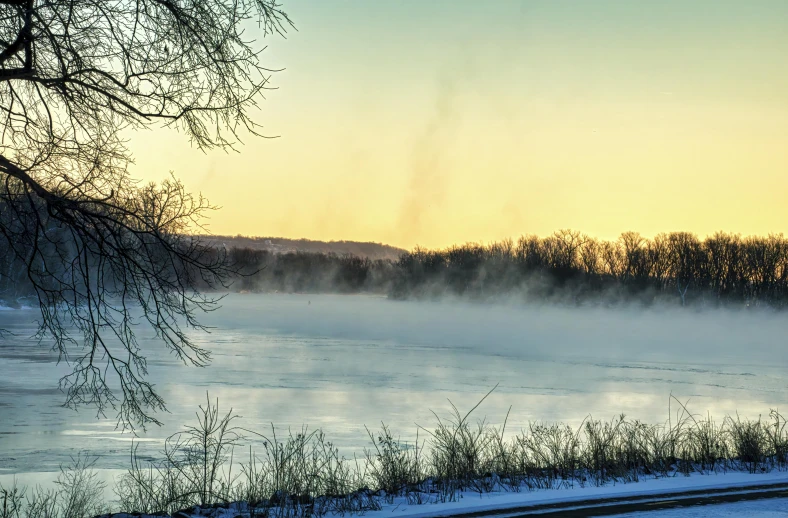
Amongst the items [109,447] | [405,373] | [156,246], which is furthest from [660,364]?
[156,246]

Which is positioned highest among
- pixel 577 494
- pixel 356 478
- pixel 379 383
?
pixel 577 494

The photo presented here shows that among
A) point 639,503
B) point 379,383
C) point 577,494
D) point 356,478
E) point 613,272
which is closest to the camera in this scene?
point 639,503

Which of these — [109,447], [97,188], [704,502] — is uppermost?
[97,188]

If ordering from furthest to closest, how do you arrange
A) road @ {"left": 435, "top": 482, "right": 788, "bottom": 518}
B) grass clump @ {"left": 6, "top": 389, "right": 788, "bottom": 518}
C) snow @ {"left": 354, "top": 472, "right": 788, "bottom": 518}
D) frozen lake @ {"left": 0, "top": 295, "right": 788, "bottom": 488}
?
1. frozen lake @ {"left": 0, "top": 295, "right": 788, "bottom": 488}
2. grass clump @ {"left": 6, "top": 389, "right": 788, "bottom": 518}
3. snow @ {"left": 354, "top": 472, "right": 788, "bottom": 518}
4. road @ {"left": 435, "top": 482, "right": 788, "bottom": 518}

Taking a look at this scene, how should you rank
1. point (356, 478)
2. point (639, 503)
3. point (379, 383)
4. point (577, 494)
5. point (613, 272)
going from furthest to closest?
point (613, 272), point (379, 383), point (356, 478), point (577, 494), point (639, 503)

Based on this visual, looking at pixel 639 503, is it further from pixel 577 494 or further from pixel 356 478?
pixel 356 478

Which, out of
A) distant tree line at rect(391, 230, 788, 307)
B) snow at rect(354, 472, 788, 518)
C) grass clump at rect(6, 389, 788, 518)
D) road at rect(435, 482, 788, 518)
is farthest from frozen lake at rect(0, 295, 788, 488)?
distant tree line at rect(391, 230, 788, 307)

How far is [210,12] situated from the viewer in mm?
8461

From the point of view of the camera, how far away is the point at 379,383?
27203 mm

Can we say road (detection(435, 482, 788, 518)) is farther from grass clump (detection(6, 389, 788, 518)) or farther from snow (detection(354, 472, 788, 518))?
grass clump (detection(6, 389, 788, 518))

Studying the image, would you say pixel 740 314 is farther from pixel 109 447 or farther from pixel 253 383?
pixel 109 447

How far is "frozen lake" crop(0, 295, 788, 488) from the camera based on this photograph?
17.3m

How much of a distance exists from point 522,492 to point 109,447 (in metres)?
8.92

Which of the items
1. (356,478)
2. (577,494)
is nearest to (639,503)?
(577,494)
